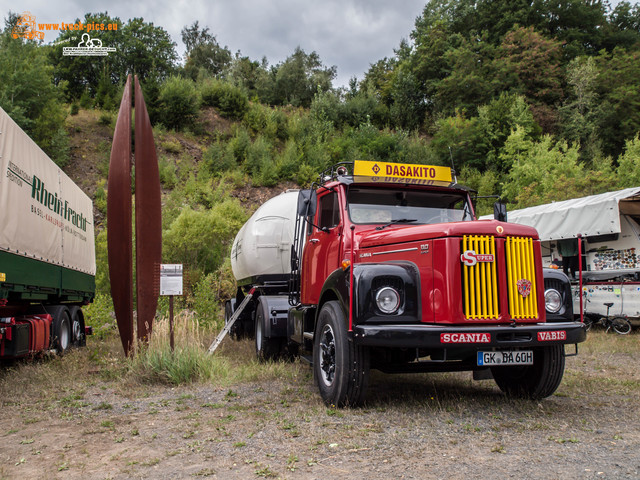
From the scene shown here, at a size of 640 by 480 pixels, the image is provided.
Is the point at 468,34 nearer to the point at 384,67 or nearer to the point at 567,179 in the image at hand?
the point at 384,67

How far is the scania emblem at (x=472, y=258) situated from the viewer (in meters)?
5.13

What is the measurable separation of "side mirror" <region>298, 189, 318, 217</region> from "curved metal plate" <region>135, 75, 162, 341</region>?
11.0 feet

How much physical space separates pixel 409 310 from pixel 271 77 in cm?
4260

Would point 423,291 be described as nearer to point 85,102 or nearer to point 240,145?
point 240,145

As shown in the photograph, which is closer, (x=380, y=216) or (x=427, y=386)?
(x=380, y=216)

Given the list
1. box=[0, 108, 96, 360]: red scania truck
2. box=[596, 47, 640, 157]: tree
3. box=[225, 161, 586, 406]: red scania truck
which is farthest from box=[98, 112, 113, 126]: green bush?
box=[596, 47, 640, 157]: tree

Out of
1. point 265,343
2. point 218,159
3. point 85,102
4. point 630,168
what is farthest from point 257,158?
point 265,343

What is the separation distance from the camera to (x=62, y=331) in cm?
1042

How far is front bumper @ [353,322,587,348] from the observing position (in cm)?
484

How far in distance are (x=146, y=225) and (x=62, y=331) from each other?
10.6ft

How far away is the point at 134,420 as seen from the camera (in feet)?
17.6

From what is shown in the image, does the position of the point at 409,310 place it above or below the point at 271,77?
below

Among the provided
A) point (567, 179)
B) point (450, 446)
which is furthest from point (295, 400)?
point (567, 179)

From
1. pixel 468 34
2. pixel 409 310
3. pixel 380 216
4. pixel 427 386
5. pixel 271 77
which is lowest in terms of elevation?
pixel 427 386
